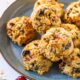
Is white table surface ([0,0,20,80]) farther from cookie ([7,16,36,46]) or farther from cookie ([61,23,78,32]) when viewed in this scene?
cookie ([61,23,78,32])

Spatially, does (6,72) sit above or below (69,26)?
below

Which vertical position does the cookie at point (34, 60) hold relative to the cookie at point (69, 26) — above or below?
below

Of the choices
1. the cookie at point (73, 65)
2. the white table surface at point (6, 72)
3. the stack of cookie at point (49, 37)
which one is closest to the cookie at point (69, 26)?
the stack of cookie at point (49, 37)

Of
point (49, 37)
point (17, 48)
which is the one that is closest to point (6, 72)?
point (17, 48)

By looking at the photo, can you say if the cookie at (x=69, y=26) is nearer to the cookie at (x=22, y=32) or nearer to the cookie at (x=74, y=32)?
the cookie at (x=74, y=32)

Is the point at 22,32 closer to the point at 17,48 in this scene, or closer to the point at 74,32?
the point at 17,48
